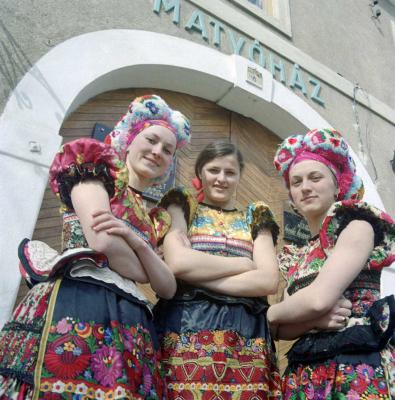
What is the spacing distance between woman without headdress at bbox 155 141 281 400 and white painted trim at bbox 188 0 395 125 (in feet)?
9.50

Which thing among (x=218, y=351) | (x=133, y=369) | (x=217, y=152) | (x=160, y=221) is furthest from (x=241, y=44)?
(x=133, y=369)

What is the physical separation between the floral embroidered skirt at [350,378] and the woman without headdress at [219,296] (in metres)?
0.18

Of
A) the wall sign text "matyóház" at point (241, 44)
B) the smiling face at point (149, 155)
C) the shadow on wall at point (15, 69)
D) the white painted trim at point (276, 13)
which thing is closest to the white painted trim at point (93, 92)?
the shadow on wall at point (15, 69)

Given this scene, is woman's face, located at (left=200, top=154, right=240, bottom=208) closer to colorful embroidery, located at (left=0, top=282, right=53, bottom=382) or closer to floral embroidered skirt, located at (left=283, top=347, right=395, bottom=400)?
floral embroidered skirt, located at (left=283, top=347, right=395, bottom=400)

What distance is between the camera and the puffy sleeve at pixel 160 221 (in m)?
1.88

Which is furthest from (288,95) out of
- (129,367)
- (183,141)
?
(129,367)

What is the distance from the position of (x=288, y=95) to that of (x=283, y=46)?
643mm

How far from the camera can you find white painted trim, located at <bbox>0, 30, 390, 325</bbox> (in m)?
2.57

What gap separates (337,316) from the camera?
5.13 ft

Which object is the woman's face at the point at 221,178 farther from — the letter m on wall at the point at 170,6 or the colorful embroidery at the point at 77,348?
the letter m on wall at the point at 170,6

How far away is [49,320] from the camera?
4.11ft

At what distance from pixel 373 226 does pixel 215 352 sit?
0.77m

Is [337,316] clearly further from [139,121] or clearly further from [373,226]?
[139,121]

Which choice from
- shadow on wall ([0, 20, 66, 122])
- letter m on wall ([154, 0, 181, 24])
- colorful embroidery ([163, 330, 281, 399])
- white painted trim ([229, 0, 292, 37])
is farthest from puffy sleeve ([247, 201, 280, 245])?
white painted trim ([229, 0, 292, 37])
